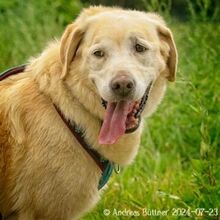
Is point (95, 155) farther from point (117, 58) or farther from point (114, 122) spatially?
point (117, 58)

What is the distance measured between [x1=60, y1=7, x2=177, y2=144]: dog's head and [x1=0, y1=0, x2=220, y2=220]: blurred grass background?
14.7 inches

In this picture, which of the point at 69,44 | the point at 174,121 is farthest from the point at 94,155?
the point at 174,121

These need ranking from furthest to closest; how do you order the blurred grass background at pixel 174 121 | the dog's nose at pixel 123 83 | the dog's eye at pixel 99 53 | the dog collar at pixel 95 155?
the blurred grass background at pixel 174 121
the dog collar at pixel 95 155
the dog's eye at pixel 99 53
the dog's nose at pixel 123 83

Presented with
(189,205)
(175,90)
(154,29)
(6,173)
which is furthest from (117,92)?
(175,90)

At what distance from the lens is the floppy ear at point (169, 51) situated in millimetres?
4469

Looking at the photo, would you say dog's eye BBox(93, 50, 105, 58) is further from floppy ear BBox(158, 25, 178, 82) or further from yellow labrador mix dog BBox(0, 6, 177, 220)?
floppy ear BBox(158, 25, 178, 82)

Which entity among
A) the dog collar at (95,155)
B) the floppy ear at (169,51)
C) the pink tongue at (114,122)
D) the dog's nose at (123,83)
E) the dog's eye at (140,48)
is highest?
the dog's eye at (140,48)

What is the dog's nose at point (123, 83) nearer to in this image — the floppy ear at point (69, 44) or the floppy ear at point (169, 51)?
the floppy ear at point (69, 44)

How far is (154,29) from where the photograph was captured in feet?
14.5

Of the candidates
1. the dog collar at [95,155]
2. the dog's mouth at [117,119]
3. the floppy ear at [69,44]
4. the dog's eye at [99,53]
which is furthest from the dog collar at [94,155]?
the dog's eye at [99,53]

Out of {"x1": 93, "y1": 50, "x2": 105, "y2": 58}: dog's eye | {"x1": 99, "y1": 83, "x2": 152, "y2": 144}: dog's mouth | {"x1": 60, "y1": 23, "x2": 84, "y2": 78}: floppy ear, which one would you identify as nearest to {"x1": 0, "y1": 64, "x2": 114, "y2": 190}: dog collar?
{"x1": 99, "y1": 83, "x2": 152, "y2": 144}: dog's mouth

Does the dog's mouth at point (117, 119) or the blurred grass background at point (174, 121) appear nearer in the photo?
the dog's mouth at point (117, 119)

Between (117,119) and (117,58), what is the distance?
1.08ft

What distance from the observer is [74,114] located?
438 centimetres
